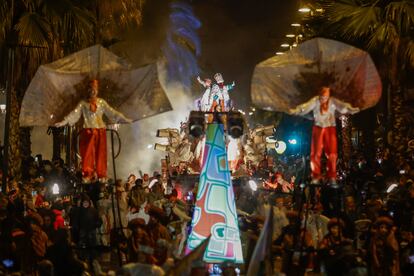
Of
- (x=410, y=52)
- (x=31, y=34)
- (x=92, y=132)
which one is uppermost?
(x=31, y=34)

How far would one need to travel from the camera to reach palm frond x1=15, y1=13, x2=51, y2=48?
2142cm

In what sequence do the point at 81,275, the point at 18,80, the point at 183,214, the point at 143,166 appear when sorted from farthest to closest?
1. the point at 143,166
2. the point at 18,80
3. the point at 183,214
4. the point at 81,275

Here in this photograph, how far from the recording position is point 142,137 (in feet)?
164

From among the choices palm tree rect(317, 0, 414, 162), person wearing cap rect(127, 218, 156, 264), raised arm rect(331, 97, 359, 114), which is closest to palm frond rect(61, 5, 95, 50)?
palm tree rect(317, 0, 414, 162)

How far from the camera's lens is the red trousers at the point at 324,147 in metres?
13.5

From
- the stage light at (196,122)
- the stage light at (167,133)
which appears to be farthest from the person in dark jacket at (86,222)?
the stage light at (167,133)

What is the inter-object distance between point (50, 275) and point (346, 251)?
4.02 meters

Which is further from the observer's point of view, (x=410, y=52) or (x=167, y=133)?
(x=167, y=133)

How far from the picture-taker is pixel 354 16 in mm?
21641

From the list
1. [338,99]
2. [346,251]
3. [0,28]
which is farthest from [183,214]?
[0,28]

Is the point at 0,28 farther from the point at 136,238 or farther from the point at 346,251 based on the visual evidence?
the point at 346,251

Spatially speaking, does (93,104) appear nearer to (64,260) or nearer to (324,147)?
(64,260)

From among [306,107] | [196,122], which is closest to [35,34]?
[196,122]

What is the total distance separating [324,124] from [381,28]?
8.88 meters
